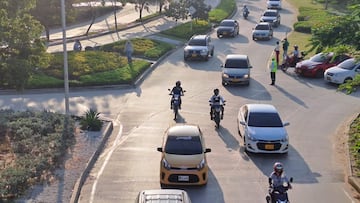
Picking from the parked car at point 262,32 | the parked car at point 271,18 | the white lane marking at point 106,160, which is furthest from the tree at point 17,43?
the parked car at point 271,18

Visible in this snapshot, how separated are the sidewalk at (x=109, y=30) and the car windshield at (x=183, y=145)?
25394mm

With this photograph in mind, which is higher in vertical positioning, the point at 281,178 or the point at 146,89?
the point at 281,178

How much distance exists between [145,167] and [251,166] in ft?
11.1

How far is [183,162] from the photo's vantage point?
57.3 feet

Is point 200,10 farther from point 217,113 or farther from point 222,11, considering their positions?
point 217,113

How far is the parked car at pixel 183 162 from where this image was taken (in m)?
17.4

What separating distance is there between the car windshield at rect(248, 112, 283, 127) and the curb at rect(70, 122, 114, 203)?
5.28 m

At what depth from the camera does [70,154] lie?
20375mm

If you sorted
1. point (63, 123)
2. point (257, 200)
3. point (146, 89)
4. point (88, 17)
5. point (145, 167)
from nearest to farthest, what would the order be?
point (257, 200), point (145, 167), point (63, 123), point (146, 89), point (88, 17)

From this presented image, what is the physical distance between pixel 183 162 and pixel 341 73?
55.9ft

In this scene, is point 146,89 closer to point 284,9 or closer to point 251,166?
point 251,166

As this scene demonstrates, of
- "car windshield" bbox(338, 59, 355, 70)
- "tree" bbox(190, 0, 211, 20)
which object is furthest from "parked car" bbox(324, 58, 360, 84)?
"tree" bbox(190, 0, 211, 20)

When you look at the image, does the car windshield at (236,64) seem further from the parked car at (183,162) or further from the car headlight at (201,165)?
the car headlight at (201,165)

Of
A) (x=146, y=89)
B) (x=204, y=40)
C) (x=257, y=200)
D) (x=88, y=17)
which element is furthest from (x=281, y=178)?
(x=88, y=17)
